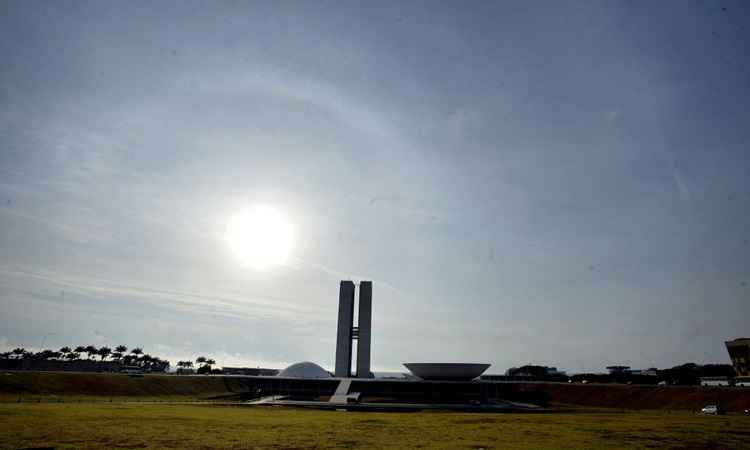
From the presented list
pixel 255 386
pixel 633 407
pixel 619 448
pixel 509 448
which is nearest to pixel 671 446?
pixel 619 448

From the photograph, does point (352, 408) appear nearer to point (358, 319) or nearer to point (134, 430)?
point (134, 430)

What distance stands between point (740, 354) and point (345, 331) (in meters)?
99.8

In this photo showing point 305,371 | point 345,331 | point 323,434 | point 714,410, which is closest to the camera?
point 323,434

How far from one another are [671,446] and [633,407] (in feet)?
214

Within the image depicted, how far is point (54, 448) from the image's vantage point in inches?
783

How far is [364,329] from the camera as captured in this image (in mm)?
125188

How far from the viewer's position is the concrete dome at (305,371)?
5259 inches

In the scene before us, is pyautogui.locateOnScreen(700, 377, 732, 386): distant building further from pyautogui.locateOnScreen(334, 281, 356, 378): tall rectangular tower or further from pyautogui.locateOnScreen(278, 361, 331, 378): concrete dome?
pyautogui.locateOnScreen(278, 361, 331, 378): concrete dome

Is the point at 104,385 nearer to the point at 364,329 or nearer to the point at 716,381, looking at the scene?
the point at 364,329

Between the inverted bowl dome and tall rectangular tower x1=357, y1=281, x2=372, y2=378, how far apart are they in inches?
1035

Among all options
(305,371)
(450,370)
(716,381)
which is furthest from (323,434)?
(305,371)

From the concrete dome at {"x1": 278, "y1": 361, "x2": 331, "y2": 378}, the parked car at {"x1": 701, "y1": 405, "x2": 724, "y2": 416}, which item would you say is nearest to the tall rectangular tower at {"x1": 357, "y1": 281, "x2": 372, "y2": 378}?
the concrete dome at {"x1": 278, "y1": 361, "x2": 331, "y2": 378}

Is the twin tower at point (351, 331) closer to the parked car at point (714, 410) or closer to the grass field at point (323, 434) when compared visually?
the parked car at point (714, 410)

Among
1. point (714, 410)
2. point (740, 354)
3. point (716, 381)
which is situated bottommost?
point (714, 410)
